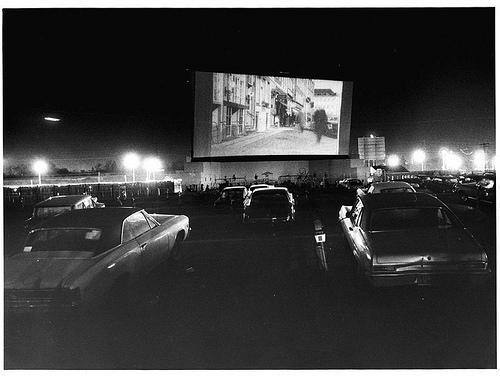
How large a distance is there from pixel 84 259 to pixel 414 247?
415 cm

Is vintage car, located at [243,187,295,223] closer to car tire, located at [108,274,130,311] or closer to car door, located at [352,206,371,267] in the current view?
car door, located at [352,206,371,267]

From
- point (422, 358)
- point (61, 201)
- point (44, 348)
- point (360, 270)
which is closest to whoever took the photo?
point (422, 358)

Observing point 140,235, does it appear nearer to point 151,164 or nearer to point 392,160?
point 151,164

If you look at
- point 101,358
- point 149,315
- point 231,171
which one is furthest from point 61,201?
point 231,171

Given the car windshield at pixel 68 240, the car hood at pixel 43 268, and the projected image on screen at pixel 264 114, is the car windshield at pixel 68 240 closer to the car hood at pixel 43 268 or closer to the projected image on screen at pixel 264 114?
the car hood at pixel 43 268

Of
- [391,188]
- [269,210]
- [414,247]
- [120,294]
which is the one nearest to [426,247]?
[414,247]

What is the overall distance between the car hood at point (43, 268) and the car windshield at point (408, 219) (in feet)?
13.5

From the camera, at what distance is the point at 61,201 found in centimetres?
1095

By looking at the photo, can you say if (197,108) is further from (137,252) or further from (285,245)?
(137,252)

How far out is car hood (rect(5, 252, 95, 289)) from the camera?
15.1 ft

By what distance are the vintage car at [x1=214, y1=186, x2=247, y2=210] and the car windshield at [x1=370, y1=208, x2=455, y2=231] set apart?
391 inches

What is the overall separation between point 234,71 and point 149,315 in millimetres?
22099

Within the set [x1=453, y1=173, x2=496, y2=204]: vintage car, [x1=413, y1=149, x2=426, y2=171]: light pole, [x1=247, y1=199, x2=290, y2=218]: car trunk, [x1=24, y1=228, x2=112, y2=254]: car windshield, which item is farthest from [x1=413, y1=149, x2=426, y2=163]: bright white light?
[x1=24, y1=228, x2=112, y2=254]: car windshield

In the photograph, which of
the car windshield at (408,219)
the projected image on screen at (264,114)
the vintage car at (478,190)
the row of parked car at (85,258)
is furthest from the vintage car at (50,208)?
the projected image on screen at (264,114)
